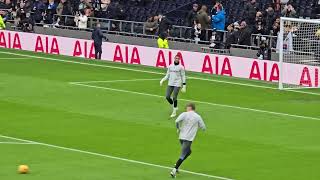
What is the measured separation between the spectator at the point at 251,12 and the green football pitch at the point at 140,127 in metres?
4.72

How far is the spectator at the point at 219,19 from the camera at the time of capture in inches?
2191

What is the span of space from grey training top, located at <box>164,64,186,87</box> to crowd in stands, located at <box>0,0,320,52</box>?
16677mm

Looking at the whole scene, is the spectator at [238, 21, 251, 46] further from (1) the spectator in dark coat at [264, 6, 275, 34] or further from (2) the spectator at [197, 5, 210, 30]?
(2) the spectator at [197, 5, 210, 30]

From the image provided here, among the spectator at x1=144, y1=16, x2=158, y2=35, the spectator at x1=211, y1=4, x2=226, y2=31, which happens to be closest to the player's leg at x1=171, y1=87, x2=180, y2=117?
the spectator at x1=211, y1=4, x2=226, y2=31

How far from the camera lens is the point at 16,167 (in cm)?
2794

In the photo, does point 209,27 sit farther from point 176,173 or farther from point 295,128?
point 176,173

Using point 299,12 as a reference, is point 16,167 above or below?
below

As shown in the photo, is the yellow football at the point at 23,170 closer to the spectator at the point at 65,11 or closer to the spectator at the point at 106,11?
the spectator at the point at 106,11

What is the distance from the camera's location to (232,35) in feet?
181

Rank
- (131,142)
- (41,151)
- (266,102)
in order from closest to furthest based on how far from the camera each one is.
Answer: (41,151) < (131,142) < (266,102)

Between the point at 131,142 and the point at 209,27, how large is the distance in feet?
85.3

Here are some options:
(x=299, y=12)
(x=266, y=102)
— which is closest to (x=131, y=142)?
(x=266, y=102)

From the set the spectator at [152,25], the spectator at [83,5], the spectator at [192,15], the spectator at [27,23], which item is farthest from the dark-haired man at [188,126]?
the spectator at [27,23]

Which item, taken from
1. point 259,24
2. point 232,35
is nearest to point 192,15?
point 232,35
